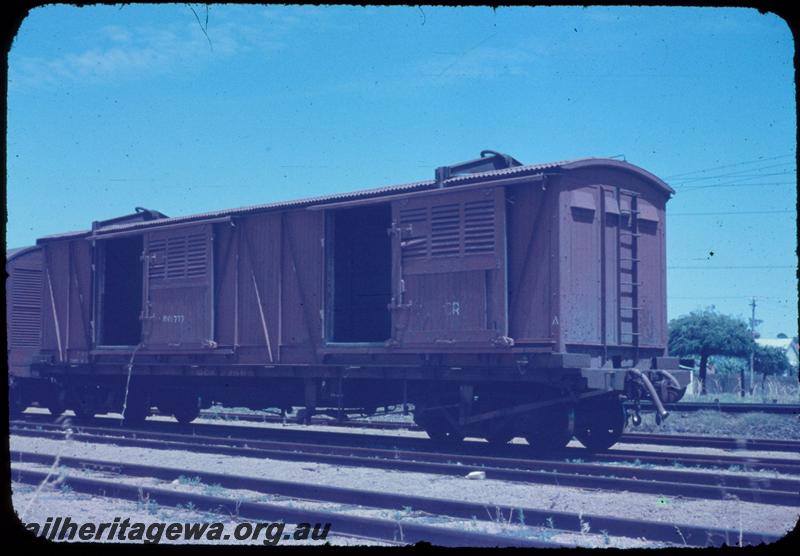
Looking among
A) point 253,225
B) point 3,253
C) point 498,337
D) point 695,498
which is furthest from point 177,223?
point 3,253

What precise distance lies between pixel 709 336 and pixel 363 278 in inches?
1551

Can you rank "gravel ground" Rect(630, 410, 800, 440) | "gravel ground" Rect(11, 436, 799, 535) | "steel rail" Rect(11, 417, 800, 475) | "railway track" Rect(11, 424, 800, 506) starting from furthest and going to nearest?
"gravel ground" Rect(630, 410, 800, 440)
"steel rail" Rect(11, 417, 800, 475)
"railway track" Rect(11, 424, 800, 506)
"gravel ground" Rect(11, 436, 799, 535)

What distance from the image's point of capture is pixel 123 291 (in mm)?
19234

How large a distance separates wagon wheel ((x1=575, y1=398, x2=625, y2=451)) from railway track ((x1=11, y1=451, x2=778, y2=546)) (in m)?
5.31

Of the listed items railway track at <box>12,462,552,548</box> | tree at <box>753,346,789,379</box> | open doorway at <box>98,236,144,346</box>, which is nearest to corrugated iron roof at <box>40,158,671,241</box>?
open doorway at <box>98,236,144,346</box>

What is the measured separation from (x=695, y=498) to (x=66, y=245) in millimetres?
14522

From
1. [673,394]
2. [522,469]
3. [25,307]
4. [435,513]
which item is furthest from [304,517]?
[25,307]

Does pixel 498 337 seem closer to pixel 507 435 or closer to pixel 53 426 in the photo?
pixel 507 435

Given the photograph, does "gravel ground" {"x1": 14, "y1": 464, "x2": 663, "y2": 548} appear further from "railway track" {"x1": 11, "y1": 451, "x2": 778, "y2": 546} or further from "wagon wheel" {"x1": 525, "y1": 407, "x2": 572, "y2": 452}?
"wagon wheel" {"x1": 525, "y1": 407, "x2": 572, "y2": 452}

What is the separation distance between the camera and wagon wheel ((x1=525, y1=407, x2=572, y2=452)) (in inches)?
479

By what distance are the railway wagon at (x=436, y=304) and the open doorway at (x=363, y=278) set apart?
0.10 feet

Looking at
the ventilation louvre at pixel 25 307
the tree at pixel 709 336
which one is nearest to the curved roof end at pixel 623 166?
the ventilation louvre at pixel 25 307

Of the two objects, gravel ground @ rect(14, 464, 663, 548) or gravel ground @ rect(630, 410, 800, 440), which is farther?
gravel ground @ rect(630, 410, 800, 440)

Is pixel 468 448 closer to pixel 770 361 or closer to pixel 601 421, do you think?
pixel 601 421
